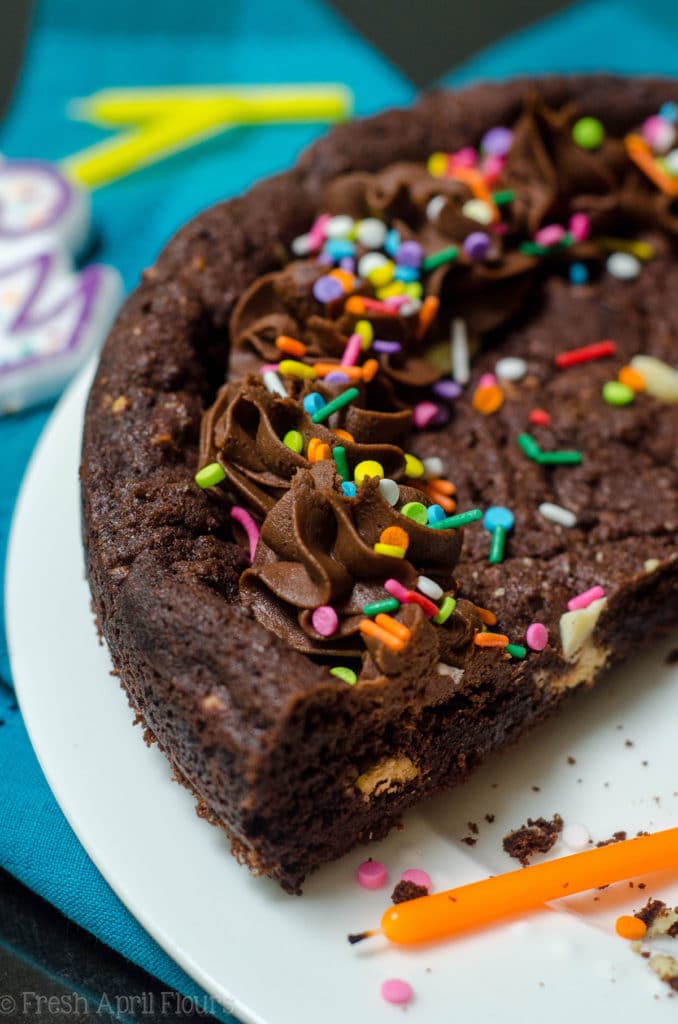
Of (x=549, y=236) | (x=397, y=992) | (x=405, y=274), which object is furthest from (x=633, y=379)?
(x=397, y=992)

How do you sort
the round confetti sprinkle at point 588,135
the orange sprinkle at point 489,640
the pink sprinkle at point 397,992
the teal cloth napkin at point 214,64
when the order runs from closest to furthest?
the pink sprinkle at point 397,992, the orange sprinkle at point 489,640, the round confetti sprinkle at point 588,135, the teal cloth napkin at point 214,64

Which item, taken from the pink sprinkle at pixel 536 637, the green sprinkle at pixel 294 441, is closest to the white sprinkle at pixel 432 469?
the green sprinkle at pixel 294 441

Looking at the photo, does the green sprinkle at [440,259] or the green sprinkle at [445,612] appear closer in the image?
the green sprinkle at [445,612]

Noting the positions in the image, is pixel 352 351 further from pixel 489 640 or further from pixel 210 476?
pixel 489 640

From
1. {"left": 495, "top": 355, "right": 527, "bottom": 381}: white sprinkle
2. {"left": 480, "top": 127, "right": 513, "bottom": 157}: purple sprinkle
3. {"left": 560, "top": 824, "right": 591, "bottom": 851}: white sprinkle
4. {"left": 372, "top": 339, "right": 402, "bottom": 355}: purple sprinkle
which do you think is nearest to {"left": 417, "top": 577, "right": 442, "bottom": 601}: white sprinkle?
{"left": 560, "top": 824, "right": 591, "bottom": 851}: white sprinkle

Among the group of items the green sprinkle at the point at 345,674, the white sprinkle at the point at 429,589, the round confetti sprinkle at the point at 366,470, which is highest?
the round confetti sprinkle at the point at 366,470

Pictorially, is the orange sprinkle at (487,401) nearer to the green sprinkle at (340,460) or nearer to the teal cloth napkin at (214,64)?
the green sprinkle at (340,460)

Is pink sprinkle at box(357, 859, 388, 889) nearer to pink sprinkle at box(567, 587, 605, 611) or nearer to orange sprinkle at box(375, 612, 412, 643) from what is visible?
orange sprinkle at box(375, 612, 412, 643)
